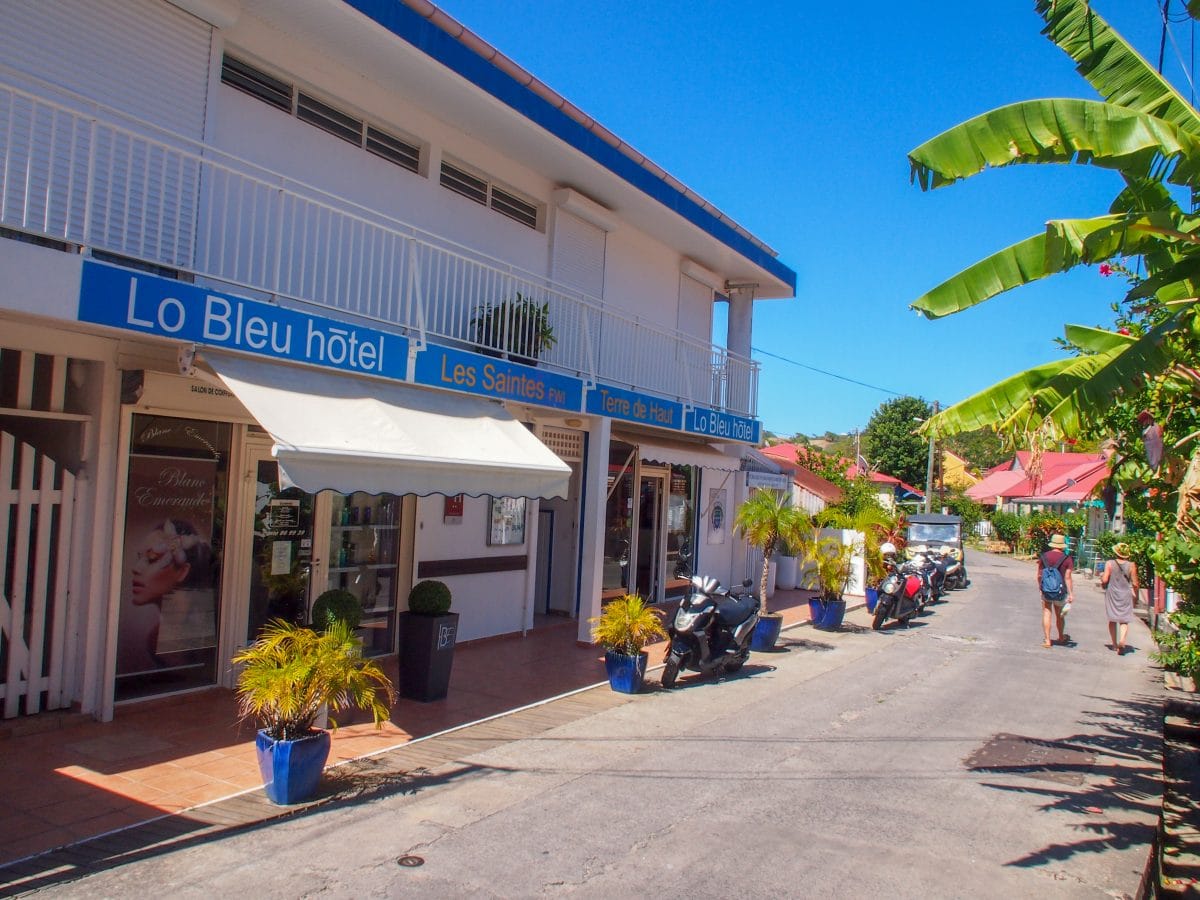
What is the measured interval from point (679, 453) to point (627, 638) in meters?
4.52

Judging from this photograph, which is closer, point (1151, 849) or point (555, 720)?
point (1151, 849)

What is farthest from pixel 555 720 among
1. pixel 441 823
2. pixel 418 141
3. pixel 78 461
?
pixel 418 141

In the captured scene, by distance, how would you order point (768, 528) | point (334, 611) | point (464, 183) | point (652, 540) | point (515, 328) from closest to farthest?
1. point (334, 611)
2. point (515, 328)
3. point (464, 183)
4. point (768, 528)
5. point (652, 540)

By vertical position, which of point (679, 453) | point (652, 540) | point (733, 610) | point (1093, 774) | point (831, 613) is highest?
point (679, 453)

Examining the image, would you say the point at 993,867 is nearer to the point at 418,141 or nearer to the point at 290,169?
the point at 290,169

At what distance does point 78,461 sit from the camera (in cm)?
724

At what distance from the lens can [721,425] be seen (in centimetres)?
1475

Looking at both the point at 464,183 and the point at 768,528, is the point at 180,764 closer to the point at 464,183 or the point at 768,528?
the point at 464,183

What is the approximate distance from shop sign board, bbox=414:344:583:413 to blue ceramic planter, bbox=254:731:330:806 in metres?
3.77

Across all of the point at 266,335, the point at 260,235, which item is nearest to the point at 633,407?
the point at 260,235

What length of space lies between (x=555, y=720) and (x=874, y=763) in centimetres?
290

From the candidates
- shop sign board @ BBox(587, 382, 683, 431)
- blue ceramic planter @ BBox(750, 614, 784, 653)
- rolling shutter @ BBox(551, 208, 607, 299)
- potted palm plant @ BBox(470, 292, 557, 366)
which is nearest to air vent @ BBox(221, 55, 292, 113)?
potted palm plant @ BBox(470, 292, 557, 366)

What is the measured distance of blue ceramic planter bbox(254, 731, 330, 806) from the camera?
5.68 meters

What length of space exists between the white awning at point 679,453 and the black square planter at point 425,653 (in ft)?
15.8
